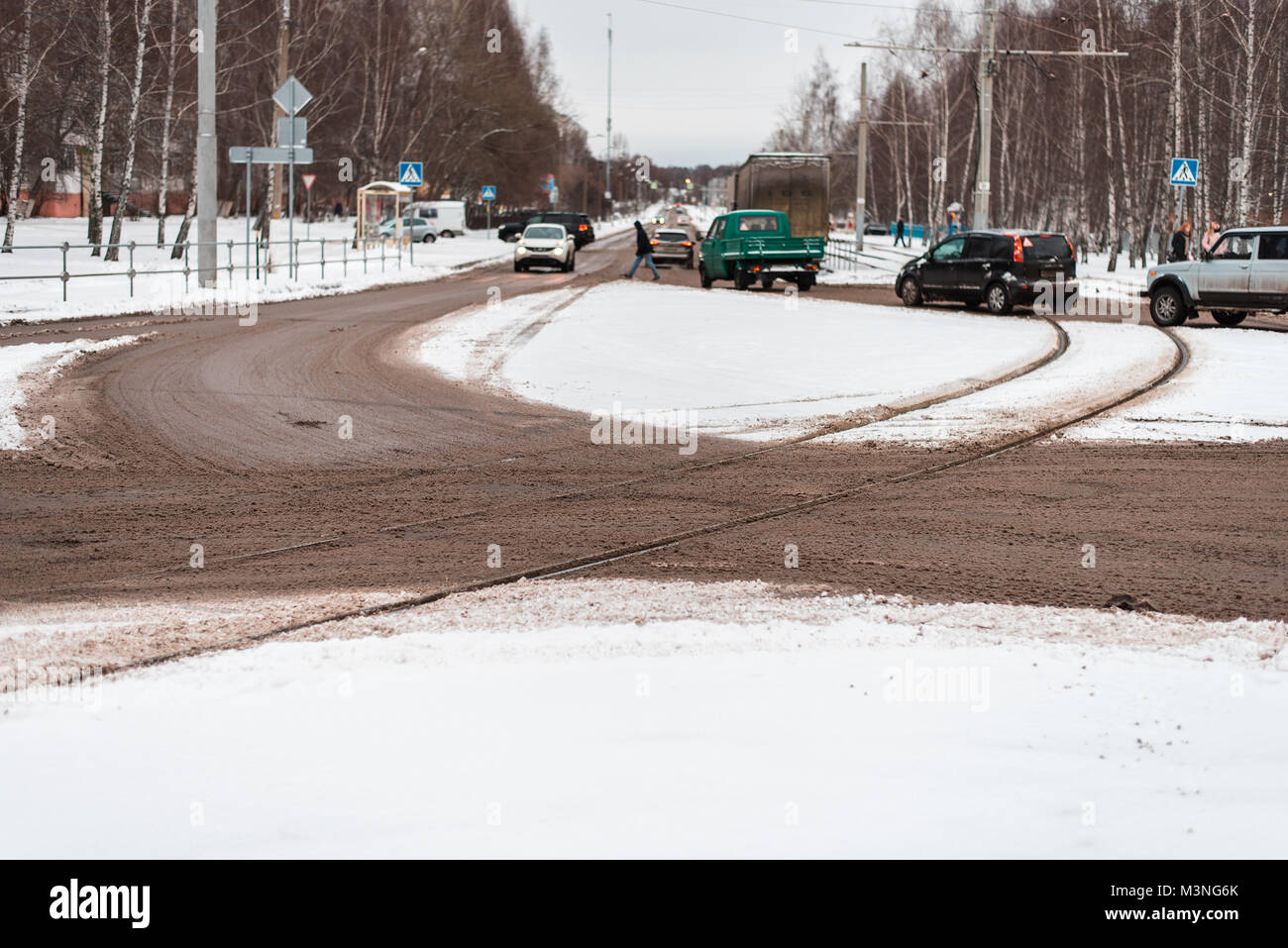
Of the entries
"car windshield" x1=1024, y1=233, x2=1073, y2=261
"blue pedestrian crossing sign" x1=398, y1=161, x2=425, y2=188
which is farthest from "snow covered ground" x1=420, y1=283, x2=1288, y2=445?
"blue pedestrian crossing sign" x1=398, y1=161, x2=425, y2=188

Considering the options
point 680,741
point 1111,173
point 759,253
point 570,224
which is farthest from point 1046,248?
point 570,224

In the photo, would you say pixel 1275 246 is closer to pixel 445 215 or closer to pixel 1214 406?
pixel 1214 406

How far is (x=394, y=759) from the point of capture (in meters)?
4.77

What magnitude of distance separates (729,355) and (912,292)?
1218 centimetres

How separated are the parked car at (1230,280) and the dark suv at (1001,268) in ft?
7.91

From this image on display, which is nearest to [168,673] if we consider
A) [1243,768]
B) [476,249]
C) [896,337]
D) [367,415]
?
[1243,768]

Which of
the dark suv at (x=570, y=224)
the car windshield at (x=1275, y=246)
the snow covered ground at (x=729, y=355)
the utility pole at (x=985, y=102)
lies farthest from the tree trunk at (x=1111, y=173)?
the car windshield at (x=1275, y=246)

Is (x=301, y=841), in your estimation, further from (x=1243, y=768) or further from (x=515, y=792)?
(x=1243, y=768)

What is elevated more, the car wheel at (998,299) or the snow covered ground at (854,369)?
the car wheel at (998,299)

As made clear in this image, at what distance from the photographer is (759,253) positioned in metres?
34.6

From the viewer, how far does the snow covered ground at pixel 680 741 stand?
4.16m

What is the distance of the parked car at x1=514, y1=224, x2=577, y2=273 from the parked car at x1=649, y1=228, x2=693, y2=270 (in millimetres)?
6148

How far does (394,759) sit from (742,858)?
1.38 meters

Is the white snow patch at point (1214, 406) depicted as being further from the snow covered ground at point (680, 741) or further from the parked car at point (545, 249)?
the parked car at point (545, 249)
